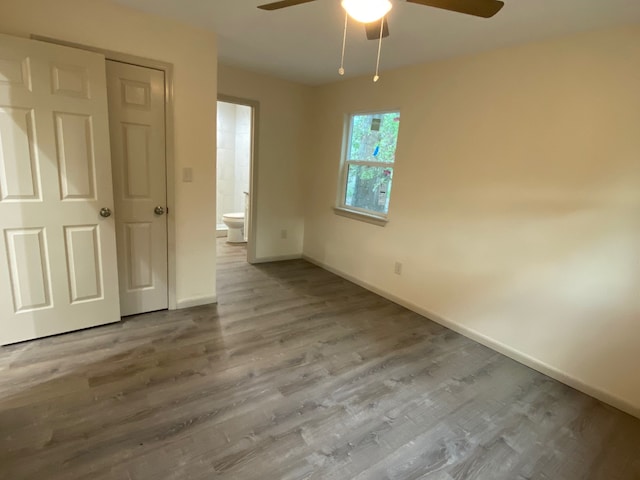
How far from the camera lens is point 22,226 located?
7.22ft

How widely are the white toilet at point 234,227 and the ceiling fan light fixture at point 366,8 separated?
4255 mm

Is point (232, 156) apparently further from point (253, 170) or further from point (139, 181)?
point (139, 181)

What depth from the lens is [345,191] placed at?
421 cm

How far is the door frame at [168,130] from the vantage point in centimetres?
229

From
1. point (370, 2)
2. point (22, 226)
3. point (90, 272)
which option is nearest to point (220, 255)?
point (90, 272)

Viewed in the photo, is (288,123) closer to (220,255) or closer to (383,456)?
(220,255)

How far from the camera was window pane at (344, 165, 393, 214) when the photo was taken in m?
3.65

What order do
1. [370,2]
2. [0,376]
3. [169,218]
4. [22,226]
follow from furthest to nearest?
[169,218] < [22,226] < [0,376] < [370,2]

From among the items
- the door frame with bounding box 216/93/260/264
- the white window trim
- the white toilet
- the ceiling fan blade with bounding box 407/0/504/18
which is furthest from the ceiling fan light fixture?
the white toilet

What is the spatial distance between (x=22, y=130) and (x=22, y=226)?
0.60 meters

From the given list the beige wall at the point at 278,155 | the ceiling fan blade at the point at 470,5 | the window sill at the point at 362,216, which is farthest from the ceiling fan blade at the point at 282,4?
the beige wall at the point at 278,155

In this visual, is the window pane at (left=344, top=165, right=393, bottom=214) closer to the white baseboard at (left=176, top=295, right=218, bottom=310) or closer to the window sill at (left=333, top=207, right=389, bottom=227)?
the window sill at (left=333, top=207, right=389, bottom=227)

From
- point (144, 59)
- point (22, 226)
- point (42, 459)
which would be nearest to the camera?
point (42, 459)

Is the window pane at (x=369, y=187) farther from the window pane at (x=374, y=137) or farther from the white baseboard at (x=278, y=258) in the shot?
the white baseboard at (x=278, y=258)
